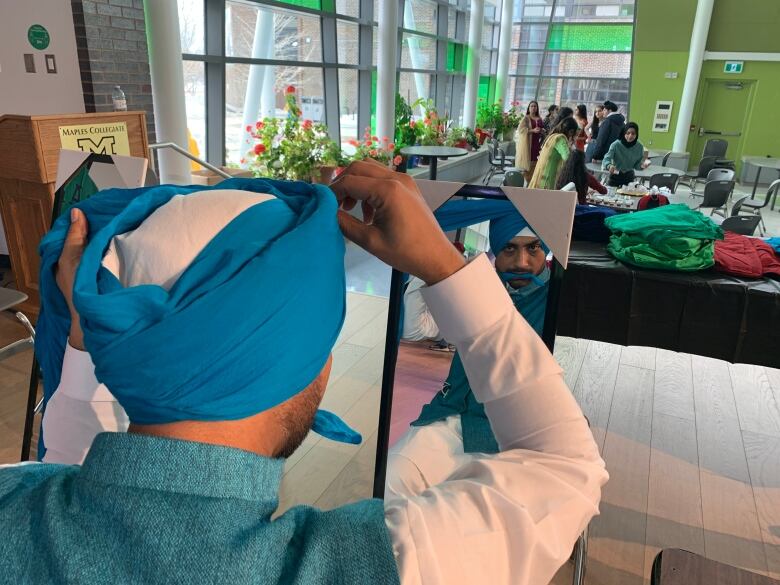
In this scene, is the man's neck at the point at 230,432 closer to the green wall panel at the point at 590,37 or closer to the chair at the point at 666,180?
the chair at the point at 666,180

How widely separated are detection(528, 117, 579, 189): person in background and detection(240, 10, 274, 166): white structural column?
337 cm

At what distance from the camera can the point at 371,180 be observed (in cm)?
68

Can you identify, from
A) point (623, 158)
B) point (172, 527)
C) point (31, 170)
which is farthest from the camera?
point (623, 158)

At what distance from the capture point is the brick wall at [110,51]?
4.14 m

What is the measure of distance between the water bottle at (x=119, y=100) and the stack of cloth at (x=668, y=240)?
3716 mm

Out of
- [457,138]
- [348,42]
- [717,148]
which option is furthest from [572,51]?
[348,42]

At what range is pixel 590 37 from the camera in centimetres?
1287

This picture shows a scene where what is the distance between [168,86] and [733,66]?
35.7 feet

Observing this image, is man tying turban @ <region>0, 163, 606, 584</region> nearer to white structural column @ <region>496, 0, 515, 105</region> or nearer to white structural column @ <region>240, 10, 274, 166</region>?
white structural column @ <region>240, 10, 274, 166</region>

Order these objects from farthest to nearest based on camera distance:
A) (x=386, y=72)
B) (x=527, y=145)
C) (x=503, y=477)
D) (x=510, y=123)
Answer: (x=510, y=123) < (x=527, y=145) < (x=386, y=72) < (x=503, y=477)

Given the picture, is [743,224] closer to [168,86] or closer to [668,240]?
[668,240]

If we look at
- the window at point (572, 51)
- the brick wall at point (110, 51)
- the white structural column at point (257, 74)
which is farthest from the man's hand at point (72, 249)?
the window at point (572, 51)

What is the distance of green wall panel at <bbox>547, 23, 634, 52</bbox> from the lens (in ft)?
40.9

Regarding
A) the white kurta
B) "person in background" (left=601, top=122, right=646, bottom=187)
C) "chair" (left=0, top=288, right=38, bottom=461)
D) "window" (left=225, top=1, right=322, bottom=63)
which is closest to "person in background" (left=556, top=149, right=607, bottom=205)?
"person in background" (left=601, top=122, right=646, bottom=187)
